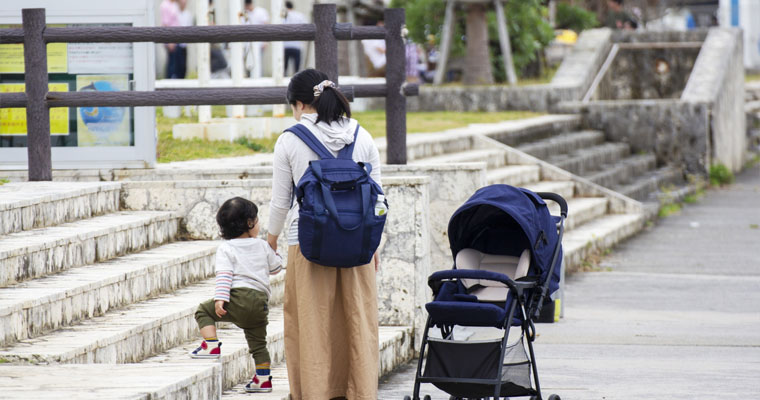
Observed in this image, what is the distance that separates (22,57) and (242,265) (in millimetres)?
3776

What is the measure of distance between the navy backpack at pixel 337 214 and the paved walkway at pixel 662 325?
168cm

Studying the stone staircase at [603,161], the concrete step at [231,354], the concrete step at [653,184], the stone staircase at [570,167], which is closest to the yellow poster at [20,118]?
the concrete step at [231,354]

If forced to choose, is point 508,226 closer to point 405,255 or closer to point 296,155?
point 296,155

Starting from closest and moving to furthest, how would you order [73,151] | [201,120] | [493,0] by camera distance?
[73,151]
[201,120]
[493,0]

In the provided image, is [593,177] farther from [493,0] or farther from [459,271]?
[459,271]

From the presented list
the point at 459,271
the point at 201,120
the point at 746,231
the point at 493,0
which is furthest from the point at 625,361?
the point at 493,0

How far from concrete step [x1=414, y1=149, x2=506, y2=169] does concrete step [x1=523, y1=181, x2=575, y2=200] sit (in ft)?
1.49

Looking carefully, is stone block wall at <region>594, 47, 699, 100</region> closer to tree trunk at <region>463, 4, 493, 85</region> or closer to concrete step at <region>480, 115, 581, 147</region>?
tree trunk at <region>463, 4, 493, 85</region>

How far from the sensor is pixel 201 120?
40.1 ft

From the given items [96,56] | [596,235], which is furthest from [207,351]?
[596,235]

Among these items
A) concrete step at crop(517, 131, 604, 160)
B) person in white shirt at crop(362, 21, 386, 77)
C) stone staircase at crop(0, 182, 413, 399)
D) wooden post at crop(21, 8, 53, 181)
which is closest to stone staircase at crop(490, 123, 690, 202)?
concrete step at crop(517, 131, 604, 160)

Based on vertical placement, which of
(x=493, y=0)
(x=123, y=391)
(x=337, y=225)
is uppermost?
(x=493, y=0)

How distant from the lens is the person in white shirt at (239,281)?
5.61m

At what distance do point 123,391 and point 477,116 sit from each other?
13.6 metres
